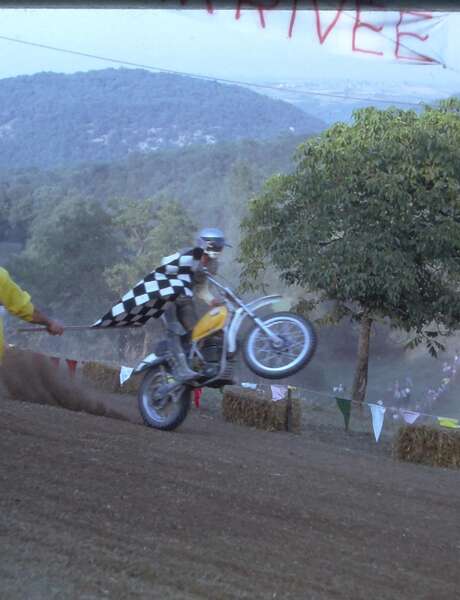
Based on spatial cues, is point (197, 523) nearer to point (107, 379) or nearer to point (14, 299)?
point (14, 299)

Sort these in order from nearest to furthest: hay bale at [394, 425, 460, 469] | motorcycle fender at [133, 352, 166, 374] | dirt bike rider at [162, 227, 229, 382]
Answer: dirt bike rider at [162, 227, 229, 382] < motorcycle fender at [133, 352, 166, 374] < hay bale at [394, 425, 460, 469]

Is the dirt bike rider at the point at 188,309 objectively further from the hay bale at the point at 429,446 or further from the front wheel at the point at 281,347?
the hay bale at the point at 429,446

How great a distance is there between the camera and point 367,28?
11.3m

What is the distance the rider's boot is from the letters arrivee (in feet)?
12.5

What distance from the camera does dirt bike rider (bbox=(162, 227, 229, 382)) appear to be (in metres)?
8.55

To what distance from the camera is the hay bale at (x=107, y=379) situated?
17.2 m

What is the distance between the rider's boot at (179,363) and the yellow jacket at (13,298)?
2.23 metres

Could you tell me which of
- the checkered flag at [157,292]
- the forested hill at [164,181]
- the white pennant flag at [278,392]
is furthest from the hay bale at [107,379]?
the forested hill at [164,181]

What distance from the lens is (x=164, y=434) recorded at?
381 inches

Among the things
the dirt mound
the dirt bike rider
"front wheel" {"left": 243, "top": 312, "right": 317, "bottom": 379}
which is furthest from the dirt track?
the dirt mound

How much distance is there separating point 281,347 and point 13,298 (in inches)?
96.1

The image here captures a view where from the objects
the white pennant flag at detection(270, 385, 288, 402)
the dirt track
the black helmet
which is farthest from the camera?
the white pennant flag at detection(270, 385, 288, 402)

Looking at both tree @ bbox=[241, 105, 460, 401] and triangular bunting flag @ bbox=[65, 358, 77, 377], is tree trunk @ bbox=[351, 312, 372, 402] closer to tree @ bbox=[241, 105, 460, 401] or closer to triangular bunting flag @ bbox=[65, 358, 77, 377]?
tree @ bbox=[241, 105, 460, 401]

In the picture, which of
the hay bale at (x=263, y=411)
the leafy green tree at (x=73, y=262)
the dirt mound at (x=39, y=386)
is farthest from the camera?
the leafy green tree at (x=73, y=262)
